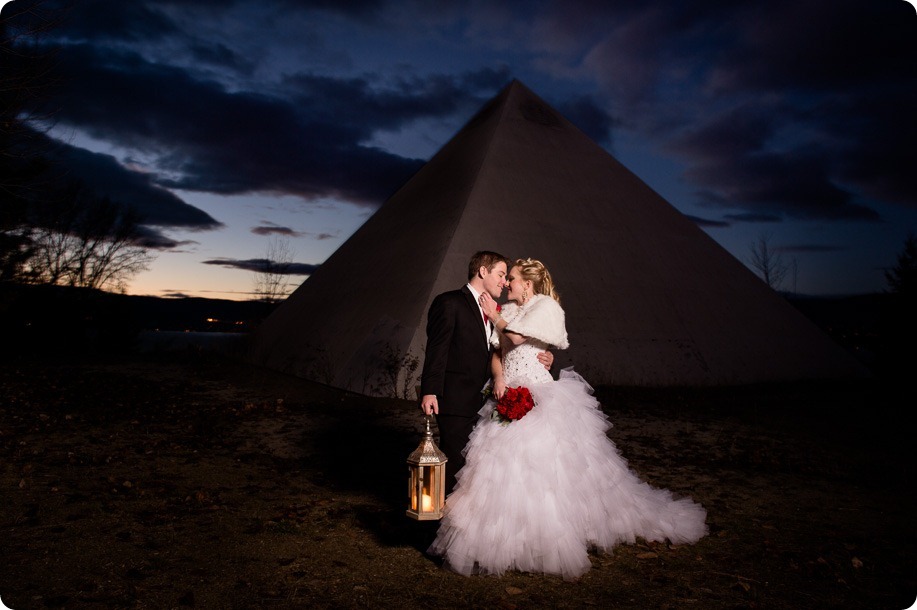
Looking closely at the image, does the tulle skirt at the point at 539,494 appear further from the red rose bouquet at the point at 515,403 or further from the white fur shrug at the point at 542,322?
the white fur shrug at the point at 542,322

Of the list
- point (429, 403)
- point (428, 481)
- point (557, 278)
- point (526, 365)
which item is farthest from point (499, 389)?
point (557, 278)

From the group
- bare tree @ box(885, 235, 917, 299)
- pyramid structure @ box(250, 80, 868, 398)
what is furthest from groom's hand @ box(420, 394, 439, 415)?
bare tree @ box(885, 235, 917, 299)

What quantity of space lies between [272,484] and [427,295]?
6.93 meters

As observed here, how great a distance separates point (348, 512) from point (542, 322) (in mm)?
2677

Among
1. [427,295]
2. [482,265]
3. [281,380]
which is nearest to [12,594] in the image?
[482,265]

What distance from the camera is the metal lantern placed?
4.34 m

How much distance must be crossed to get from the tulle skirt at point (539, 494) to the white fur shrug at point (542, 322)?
1.25 feet

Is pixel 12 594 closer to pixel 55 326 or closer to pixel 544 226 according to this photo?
pixel 544 226

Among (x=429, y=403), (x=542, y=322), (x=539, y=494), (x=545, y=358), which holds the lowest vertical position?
(x=539, y=494)

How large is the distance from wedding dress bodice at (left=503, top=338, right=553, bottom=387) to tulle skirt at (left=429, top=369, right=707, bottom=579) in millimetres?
89

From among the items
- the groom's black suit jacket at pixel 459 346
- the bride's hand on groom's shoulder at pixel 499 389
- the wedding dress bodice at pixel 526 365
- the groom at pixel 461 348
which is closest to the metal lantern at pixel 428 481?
the groom at pixel 461 348

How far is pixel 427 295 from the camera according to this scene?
42.5 feet

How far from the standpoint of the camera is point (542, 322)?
450 centimetres

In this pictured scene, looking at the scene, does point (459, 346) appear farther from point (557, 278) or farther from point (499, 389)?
point (557, 278)
